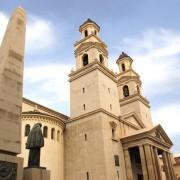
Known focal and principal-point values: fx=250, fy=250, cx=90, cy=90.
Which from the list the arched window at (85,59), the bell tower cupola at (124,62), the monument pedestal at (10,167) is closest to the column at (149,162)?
the arched window at (85,59)

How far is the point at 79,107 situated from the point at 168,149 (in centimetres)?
1358

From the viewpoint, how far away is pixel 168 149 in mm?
33969

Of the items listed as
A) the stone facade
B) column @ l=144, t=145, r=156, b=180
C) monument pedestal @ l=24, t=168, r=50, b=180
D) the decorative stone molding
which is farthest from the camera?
the decorative stone molding

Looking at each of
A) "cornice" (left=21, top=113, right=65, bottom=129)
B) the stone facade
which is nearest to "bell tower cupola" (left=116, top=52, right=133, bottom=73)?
"cornice" (left=21, top=113, right=65, bottom=129)

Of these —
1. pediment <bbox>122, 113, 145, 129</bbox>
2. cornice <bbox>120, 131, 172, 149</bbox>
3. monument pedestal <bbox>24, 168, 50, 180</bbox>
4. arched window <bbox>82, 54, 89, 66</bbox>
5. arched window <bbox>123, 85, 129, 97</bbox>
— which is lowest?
monument pedestal <bbox>24, 168, 50, 180</bbox>

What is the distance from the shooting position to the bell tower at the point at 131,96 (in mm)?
42181

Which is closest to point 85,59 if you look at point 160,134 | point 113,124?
point 113,124

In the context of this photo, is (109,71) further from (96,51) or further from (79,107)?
(79,107)

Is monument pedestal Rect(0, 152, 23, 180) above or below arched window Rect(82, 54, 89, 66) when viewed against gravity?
below

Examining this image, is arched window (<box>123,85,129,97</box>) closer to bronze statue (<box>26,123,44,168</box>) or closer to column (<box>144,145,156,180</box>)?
column (<box>144,145,156,180</box>)

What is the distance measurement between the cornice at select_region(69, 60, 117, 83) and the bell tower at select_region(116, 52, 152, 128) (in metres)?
9.80

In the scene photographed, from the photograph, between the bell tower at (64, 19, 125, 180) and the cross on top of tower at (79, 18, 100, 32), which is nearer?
the bell tower at (64, 19, 125, 180)

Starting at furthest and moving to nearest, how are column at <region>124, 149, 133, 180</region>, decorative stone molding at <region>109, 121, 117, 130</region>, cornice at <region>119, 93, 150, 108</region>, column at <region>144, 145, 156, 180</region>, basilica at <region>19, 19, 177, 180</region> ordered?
cornice at <region>119, 93, 150, 108</region>
decorative stone molding at <region>109, 121, 117, 130</region>
column at <region>124, 149, 133, 180</region>
basilica at <region>19, 19, 177, 180</region>
column at <region>144, 145, 156, 180</region>

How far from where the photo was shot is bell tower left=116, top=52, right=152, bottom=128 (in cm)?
4218
